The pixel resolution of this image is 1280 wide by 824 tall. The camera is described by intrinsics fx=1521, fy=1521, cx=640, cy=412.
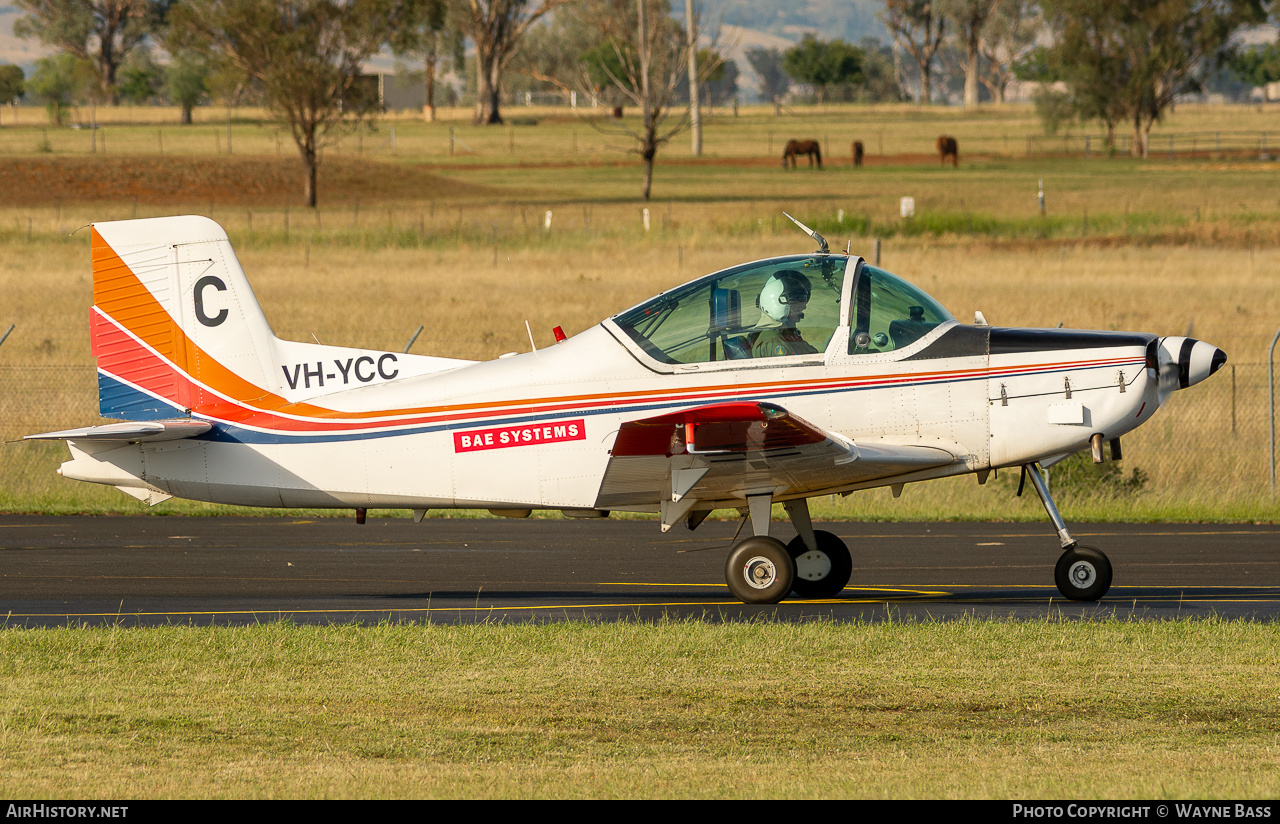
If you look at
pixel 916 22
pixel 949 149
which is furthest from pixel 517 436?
pixel 916 22

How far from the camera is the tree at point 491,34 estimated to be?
114 metres

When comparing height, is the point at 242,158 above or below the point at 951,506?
above

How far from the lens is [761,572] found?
36.5 ft

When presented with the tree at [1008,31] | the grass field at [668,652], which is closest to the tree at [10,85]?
the grass field at [668,652]

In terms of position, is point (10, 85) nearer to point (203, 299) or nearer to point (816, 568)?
point (203, 299)

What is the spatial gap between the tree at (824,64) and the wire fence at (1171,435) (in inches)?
5265

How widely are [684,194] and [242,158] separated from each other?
2195 centimetres

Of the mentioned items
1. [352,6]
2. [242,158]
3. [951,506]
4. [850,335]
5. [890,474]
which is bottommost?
[951,506]

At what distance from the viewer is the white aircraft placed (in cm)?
1059

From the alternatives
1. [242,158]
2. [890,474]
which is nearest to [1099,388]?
[890,474]

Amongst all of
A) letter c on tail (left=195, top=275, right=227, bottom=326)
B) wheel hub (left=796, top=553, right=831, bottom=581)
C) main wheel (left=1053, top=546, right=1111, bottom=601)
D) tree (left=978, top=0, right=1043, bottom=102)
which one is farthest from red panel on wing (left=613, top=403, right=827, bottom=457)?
tree (left=978, top=0, right=1043, bottom=102)

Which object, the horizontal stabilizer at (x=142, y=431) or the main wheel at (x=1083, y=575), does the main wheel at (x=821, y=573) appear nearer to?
the main wheel at (x=1083, y=575)

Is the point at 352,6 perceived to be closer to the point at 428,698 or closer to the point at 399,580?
the point at 399,580
